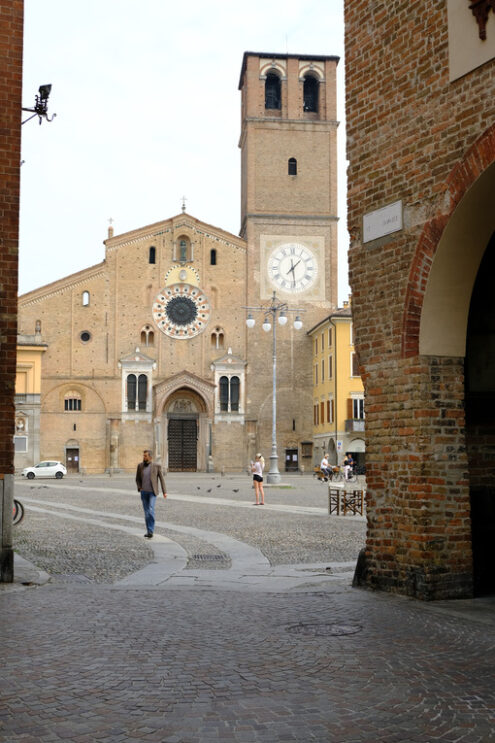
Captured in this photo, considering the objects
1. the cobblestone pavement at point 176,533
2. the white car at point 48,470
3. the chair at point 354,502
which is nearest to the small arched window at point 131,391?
the white car at point 48,470

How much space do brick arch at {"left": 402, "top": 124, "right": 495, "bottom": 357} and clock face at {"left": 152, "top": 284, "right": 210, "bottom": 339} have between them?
43.6 m

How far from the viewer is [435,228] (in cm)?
755

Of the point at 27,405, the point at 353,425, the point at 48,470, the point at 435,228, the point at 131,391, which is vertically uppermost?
the point at 131,391

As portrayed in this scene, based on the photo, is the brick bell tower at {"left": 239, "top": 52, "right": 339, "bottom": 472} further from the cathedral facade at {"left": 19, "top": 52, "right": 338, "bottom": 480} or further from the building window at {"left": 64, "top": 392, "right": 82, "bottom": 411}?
the building window at {"left": 64, "top": 392, "right": 82, "bottom": 411}

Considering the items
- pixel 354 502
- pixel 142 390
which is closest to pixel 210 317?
pixel 142 390

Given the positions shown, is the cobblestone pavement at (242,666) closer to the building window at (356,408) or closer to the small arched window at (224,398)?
the building window at (356,408)

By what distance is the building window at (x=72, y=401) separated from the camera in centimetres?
4897

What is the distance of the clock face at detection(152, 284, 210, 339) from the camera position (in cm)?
5103

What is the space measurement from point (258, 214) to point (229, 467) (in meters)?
16.3

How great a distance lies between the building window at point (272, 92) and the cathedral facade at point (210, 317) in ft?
0.32

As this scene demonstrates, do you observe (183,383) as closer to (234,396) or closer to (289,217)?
(234,396)

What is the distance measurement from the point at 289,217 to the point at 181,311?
367 inches

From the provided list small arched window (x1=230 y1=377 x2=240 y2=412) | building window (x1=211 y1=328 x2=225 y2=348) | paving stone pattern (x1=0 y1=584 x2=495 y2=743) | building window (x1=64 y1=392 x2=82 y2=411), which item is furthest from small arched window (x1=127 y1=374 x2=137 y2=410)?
paving stone pattern (x1=0 y1=584 x2=495 y2=743)

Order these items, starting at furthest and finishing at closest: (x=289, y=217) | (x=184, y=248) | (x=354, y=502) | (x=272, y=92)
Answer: (x=272, y=92)
(x=289, y=217)
(x=184, y=248)
(x=354, y=502)
